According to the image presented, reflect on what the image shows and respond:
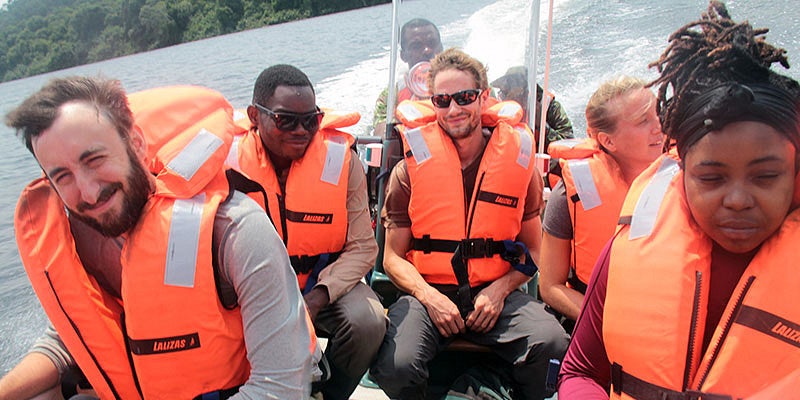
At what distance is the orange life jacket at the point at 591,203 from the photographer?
2.04m

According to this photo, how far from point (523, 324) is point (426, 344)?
0.37 m

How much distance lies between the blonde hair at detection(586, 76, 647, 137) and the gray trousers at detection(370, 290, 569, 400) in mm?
729

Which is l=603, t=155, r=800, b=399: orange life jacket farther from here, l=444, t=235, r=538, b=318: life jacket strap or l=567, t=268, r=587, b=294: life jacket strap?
l=444, t=235, r=538, b=318: life jacket strap

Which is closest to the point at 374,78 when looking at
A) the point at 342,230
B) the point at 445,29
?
the point at 445,29

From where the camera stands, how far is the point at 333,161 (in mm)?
2303

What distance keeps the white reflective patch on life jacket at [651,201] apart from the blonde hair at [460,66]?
1.17m

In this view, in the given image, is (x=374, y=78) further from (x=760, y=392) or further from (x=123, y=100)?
(x=760, y=392)

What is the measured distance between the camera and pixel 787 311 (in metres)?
1.01

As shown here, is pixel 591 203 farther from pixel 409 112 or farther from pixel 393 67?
pixel 393 67

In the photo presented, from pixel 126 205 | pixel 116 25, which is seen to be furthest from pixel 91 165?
pixel 116 25

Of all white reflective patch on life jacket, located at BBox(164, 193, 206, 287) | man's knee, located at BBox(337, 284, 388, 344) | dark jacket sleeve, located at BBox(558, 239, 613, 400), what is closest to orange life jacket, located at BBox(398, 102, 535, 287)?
man's knee, located at BBox(337, 284, 388, 344)

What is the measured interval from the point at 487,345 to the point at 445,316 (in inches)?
8.1

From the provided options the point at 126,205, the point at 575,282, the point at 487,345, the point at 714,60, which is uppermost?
the point at 714,60

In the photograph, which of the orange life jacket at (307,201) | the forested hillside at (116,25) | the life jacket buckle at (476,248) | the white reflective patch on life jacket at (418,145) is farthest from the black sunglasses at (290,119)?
the forested hillside at (116,25)
